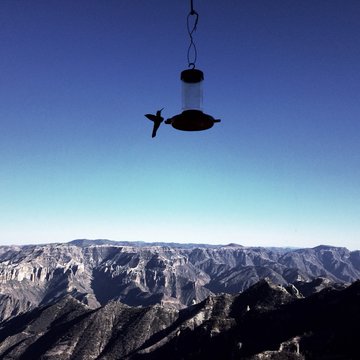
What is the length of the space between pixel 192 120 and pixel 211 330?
115954mm

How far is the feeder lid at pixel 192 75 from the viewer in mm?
12266

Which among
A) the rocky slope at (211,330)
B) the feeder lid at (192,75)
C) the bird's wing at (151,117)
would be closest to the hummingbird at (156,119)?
the bird's wing at (151,117)

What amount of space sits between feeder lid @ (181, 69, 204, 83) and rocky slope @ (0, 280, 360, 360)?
3272 inches

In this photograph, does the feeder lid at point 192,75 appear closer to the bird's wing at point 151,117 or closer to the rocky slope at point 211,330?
the bird's wing at point 151,117

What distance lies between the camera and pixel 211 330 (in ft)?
383

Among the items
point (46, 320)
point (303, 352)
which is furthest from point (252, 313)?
point (46, 320)

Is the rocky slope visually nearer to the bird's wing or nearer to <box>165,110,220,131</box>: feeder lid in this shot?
<box>165,110,220,131</box>: feeder lid

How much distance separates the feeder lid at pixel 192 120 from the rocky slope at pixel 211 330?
272ft

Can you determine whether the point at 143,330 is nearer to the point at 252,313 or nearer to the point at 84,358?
A: the point at 84,358

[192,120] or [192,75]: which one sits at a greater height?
[192,75]

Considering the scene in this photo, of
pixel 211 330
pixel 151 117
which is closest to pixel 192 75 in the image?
pixel 151 117

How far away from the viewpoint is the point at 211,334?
378ft

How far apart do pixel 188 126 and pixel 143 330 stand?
150365 millimetres

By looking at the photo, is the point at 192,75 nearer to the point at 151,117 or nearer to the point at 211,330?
the point at 151,117
